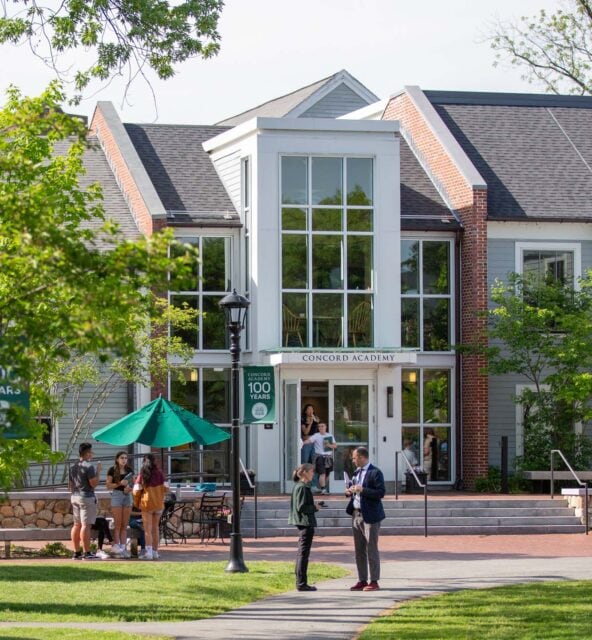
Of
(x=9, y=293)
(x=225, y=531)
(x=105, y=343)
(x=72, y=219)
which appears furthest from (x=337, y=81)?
(x=105, y=343)

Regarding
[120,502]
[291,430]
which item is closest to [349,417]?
[291,430]

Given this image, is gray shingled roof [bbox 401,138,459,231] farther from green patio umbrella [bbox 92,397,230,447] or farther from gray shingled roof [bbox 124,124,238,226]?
green patio umbrella [bbox 92,397,230,447]

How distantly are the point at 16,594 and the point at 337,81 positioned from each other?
92.9 feet

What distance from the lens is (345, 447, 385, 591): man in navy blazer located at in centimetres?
1816

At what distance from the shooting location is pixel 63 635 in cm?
1380

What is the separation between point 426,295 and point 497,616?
18.8 metres

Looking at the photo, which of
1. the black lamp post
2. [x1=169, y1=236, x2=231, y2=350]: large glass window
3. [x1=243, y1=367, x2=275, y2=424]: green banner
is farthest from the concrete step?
[x1=169, y1=236, x2=231, y2=350]: large glass window

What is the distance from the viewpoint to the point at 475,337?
3319cm

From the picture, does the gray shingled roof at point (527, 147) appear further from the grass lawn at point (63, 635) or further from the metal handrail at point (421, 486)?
the grass lawn at point (63, 635)

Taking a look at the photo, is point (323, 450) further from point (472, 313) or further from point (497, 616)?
point (497, 616)

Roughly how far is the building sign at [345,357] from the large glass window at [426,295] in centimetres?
249

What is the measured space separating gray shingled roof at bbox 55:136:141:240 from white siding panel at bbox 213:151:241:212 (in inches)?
93.3

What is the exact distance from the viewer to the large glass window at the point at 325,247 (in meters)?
32.2

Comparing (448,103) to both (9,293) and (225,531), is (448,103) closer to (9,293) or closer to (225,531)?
(225,531)
